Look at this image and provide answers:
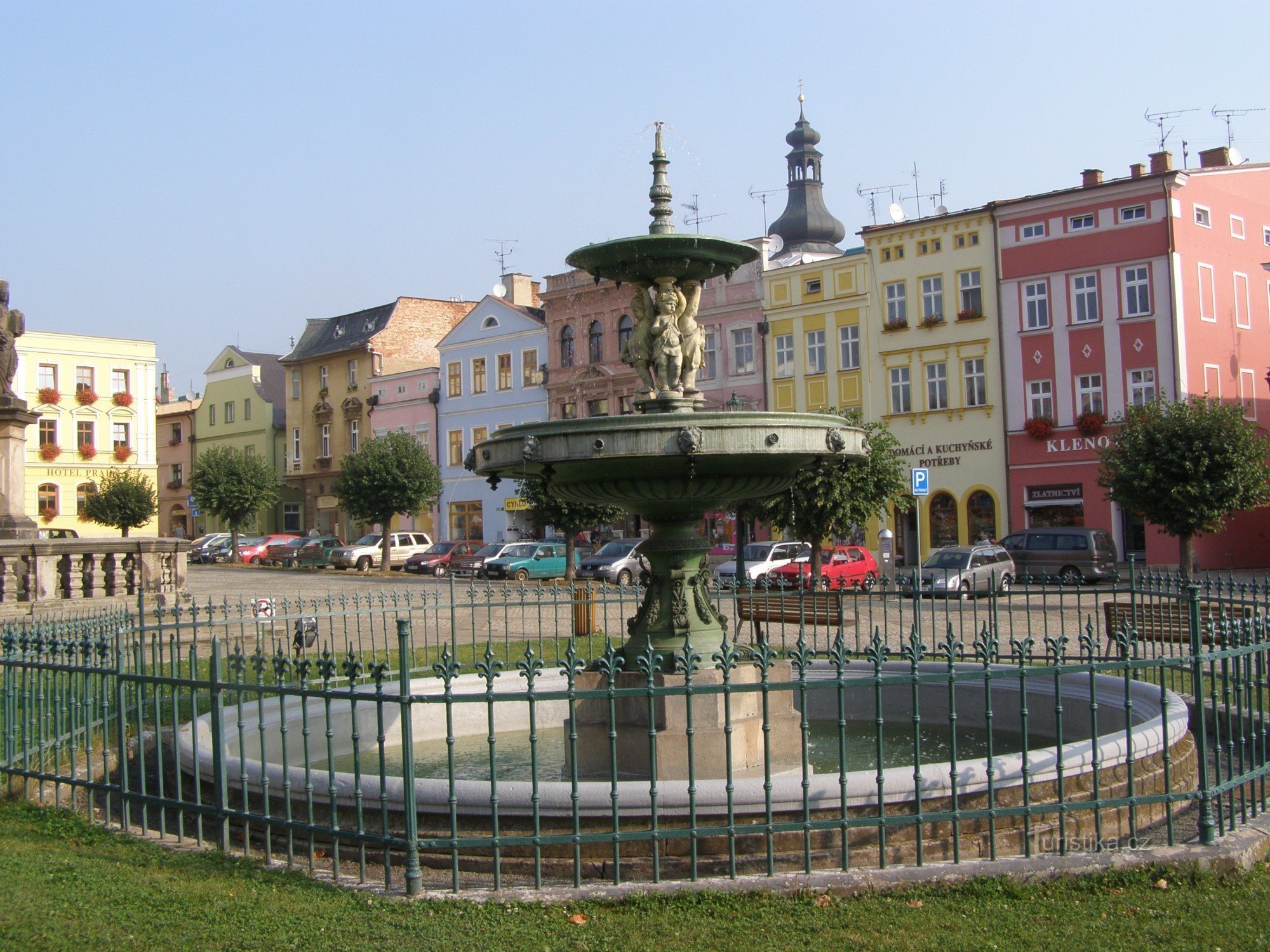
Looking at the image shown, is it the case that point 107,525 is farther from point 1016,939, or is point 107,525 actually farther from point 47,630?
point 1016,939

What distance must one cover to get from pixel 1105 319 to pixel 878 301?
8038mm

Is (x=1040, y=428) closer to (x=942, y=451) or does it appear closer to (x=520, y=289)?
(x=942, y=451)

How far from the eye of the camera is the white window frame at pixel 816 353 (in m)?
43.4

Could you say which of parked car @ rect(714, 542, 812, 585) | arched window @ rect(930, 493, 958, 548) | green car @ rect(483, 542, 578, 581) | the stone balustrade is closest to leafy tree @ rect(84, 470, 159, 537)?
green car @ rect(483, 542, 578, 581)

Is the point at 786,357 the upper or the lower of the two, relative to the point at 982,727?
upper

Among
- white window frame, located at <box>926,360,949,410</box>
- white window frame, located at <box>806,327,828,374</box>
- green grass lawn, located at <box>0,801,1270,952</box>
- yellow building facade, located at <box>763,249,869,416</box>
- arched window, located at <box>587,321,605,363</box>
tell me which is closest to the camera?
green grass lawn, located at <box>0,801,1270,952</box>

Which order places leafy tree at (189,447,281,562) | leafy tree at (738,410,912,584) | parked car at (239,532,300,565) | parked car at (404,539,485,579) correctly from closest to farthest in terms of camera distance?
1. leafy tree at (738,410,912,584)
2. parked car at (404,539,485,579)
3. parked car at (239,532,300,565)
4. leafy tree at (189,447,281,562)

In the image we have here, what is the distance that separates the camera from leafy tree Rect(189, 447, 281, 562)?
54.5 metres

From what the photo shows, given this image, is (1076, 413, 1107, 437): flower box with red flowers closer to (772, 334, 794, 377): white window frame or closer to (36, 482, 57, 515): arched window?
(772, 334, 794, 377): white window frame

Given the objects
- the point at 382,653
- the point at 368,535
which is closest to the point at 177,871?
the point at 382,653

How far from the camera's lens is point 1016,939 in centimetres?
480

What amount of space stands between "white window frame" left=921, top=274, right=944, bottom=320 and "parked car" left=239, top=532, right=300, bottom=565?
100ft

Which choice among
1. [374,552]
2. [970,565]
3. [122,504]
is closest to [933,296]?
[970,565]

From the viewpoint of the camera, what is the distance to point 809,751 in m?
8.31
